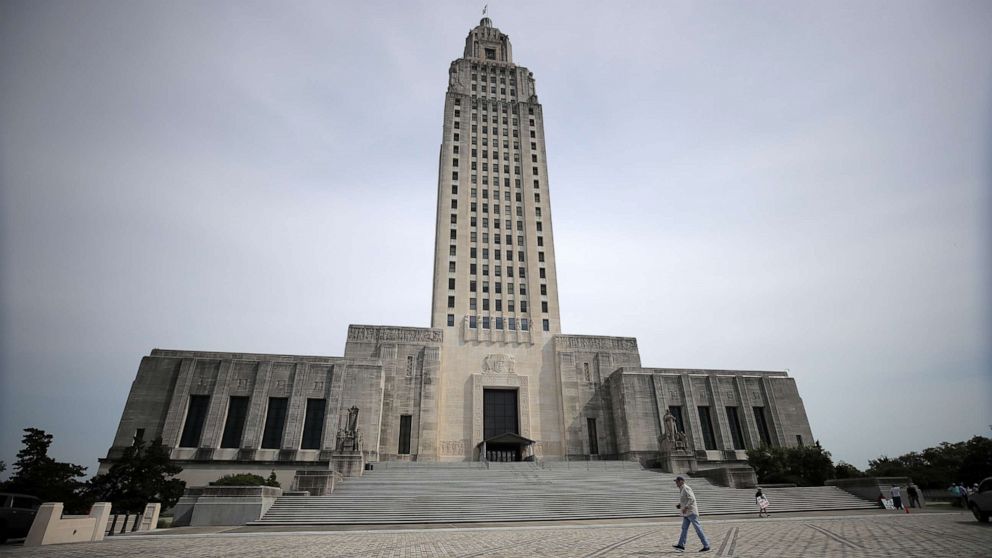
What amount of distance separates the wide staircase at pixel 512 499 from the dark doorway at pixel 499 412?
1288 cm

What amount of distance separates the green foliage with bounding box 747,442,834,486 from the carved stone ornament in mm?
22057

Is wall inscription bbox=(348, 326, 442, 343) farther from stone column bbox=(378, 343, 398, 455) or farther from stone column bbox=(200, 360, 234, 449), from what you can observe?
stone column bbox=(200, 360, 234, 449)

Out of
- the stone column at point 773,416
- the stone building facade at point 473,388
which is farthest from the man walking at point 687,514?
the stone column at point 773,416

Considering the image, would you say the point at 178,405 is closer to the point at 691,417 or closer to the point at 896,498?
the point at 691,417

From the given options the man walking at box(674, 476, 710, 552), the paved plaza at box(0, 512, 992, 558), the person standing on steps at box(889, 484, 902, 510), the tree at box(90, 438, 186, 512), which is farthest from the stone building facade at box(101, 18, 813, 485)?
the man walking at box(674, 476, 710, 552)

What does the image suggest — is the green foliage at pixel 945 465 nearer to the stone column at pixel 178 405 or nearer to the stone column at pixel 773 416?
the stone column at pixel 773 416

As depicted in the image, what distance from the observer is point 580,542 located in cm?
1292

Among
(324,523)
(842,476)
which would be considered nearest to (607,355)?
(842,476)

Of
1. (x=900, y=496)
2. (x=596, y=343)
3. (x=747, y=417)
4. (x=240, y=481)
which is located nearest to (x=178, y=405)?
(x=240, y=481)

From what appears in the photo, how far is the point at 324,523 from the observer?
20.2 metres

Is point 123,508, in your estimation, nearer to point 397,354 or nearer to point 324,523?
point 324,523

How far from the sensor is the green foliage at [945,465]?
3198cm

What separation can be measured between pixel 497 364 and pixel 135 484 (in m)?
29.1

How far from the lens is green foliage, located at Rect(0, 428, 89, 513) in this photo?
1997 cm
